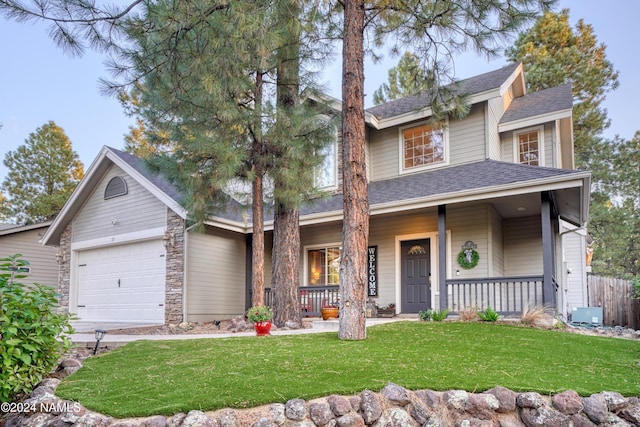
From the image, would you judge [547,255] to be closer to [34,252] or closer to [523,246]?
[523,246]

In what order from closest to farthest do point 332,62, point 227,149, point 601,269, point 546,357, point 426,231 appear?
point 546,357 < point 227,149 < point 332,62 < point 426,231 < point 601,269

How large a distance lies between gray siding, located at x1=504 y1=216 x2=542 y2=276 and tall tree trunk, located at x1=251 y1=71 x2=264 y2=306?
18.6 feet

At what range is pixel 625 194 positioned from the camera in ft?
71.0

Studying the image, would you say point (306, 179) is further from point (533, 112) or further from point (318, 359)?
point (533, 112)

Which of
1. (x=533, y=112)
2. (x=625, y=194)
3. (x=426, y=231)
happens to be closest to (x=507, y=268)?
(x=426, y=231)

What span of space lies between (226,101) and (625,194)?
2109 cm

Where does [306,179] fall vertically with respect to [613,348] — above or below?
above

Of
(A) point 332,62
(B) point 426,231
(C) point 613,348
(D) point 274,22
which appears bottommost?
(C) point 613,348

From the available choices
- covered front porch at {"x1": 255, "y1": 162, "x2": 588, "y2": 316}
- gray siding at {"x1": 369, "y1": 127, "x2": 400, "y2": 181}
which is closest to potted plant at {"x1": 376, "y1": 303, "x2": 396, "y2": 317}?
covered front porch at {"x1": 255, "y1": 162, "x2": 588, "y2": 316}

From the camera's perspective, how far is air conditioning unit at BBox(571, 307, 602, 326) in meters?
10.2

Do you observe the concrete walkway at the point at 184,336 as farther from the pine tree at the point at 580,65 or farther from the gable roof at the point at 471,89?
the pine tree at the point at 580,65

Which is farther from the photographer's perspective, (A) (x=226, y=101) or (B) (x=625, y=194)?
(B) (x=625, y=194)

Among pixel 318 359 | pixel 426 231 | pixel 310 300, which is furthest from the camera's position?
pixel 310 300

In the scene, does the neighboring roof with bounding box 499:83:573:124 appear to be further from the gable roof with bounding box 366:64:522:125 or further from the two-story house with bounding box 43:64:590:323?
the gable roof with bounding box 366:64:522:125
